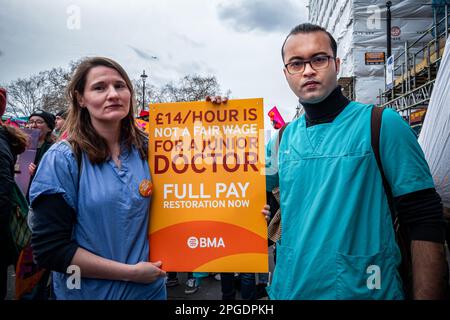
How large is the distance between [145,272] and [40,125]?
3184mm

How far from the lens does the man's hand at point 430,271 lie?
1.14 meters

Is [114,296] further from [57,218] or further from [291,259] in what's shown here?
[291,259]

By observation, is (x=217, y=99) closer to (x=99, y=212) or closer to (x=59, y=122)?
(x=99, y=212)

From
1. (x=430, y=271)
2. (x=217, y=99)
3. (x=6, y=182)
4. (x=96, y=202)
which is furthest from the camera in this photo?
(x=6, y=182)

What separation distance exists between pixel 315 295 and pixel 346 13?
20289 millimetres

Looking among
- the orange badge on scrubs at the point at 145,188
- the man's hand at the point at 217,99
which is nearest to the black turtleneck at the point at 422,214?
the man's hand at the point at 217,99

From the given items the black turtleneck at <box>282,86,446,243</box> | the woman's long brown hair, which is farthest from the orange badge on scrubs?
the black turtleneck at <box>282,86,446,243</box>

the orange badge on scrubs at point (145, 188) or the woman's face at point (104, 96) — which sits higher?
the woman's face at point (104, 96)

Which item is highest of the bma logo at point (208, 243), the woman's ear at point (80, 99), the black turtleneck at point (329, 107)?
the woman's ear at point (80, 99)

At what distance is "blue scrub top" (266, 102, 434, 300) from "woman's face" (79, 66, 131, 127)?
0.90 meters

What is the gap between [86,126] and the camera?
148cm

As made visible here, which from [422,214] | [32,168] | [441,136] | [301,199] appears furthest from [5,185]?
[441,136]

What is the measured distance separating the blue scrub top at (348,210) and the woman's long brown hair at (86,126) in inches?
34.3

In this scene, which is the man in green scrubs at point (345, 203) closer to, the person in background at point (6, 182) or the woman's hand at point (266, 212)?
the woman's hand at point (266, 212)
